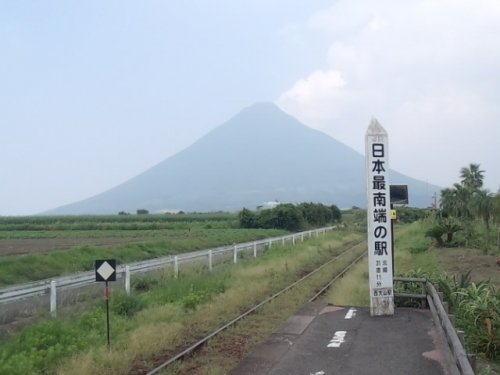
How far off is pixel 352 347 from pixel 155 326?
3371 millimetres

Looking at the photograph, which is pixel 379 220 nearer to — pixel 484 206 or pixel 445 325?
pixel 445 325

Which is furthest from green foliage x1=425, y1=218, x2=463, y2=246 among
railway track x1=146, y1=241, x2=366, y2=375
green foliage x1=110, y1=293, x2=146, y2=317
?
green foliage x1=110, y1=293, x2=146, y2=317

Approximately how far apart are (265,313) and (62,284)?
13.4 feet

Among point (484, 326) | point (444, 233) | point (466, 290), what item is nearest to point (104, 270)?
point (484, 326)

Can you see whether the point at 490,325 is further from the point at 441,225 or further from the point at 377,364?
the point at 441,225

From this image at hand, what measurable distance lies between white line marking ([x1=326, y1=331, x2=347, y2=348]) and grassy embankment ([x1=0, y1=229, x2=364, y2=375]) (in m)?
1.21

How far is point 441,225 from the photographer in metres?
28.6

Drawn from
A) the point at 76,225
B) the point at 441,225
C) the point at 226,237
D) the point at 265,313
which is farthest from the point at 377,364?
the point at 76,225

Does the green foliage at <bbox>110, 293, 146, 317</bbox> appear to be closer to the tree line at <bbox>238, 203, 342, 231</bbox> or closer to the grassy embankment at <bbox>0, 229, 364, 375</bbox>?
the grassy embankment at <bbox>0, 229, 364, 375</bbox>

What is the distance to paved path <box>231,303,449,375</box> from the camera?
708 centimetres

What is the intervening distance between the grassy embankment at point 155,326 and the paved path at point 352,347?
48 centimetres

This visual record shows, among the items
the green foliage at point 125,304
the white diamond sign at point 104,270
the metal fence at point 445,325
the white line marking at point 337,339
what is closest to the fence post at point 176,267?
the green foliage at point 125,304

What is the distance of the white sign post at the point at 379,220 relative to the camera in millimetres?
10328

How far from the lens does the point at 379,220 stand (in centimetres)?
1039
